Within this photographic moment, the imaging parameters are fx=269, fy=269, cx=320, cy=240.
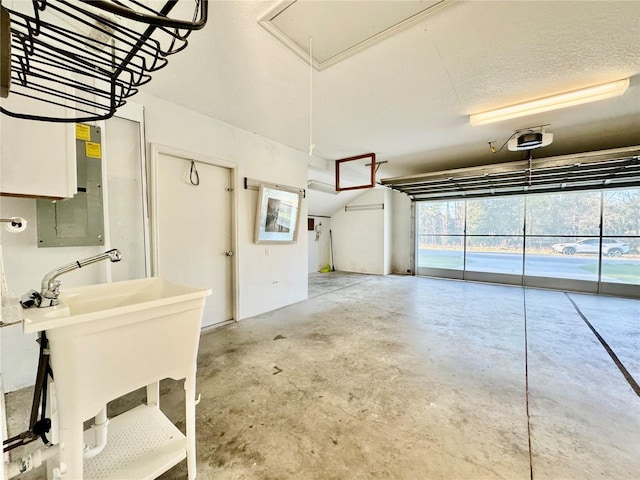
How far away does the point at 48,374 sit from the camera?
1167 mm

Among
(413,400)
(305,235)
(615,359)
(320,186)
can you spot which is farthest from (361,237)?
(413,400)

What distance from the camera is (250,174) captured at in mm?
3826

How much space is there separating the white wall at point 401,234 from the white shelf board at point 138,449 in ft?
23.8

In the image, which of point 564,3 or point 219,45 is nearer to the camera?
point 564,3

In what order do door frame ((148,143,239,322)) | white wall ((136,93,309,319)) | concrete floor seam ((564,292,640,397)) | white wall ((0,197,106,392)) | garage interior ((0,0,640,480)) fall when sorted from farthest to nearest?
white wall ((136,93,309,319))
door frame ((148,143,239,322))
concrete floor seam ((564,292,640,397))
white wall ((0,197,106,392))
garage interior ((0,0,640,480))

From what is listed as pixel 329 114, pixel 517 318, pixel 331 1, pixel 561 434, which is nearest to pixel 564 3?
pixel 331 1

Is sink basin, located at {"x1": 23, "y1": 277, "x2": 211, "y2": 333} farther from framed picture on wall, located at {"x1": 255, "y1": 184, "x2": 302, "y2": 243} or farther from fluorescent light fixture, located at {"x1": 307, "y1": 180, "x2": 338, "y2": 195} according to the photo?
fluorescent light fixture, located at {"x1": 307, "y1": 180, "x2": 338, "y2": 195}

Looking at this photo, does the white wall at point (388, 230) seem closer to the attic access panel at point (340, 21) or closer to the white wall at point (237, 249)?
the white wall at point (237, 249)

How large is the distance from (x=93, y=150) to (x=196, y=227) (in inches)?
48.9

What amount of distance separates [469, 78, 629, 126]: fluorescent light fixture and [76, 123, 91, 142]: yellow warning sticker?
4.04 meters

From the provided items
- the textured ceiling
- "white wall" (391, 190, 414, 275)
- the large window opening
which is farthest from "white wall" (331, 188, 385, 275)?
the textured ceiling

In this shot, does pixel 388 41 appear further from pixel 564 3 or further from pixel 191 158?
pixel 191 158

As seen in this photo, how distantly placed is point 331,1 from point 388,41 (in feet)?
1.92

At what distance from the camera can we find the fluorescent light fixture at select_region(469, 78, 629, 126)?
2555 millimetres
